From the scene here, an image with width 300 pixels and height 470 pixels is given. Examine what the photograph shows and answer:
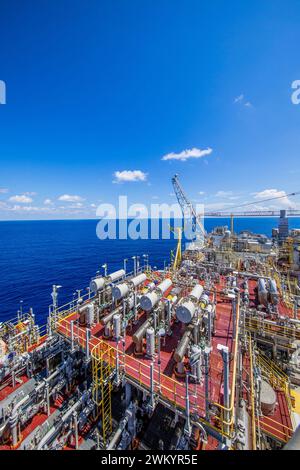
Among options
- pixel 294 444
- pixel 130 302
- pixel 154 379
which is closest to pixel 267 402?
pixel 154 379

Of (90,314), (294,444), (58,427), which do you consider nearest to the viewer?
(294,444)

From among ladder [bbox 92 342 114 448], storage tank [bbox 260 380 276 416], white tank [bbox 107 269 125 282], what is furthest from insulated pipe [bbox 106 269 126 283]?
storage tank [bbox 260 380 276 416]

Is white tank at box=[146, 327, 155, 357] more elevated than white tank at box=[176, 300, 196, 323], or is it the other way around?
white tank at box=[176, 300, 196, 323]

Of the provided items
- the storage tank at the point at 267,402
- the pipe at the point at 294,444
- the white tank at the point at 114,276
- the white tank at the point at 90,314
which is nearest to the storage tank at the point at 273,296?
the storage tank at the point at 267,402

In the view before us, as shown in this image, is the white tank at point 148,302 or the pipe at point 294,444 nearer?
the pipe at point 294,444

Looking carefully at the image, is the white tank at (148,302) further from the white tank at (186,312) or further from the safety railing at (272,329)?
the safety railing at (272,329)

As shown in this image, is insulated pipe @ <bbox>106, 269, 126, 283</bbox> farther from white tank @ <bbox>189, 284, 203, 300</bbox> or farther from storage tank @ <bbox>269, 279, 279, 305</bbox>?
storage tank @ <bbox>269, 279, 279, 305</bbox>

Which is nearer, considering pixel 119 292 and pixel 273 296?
pixel 119 292

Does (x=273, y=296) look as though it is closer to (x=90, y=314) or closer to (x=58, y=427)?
(x=90, y=314)
